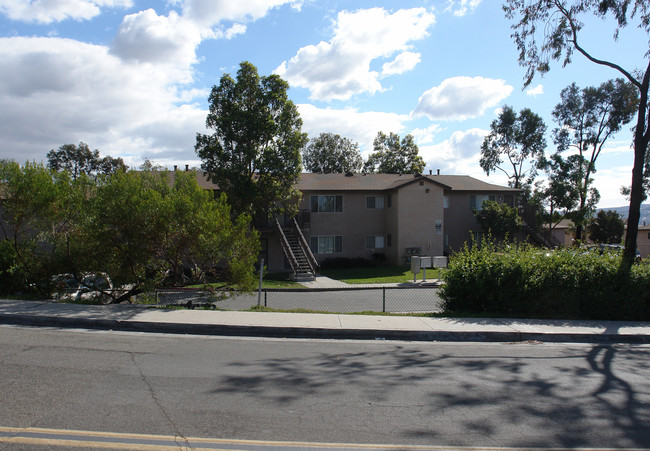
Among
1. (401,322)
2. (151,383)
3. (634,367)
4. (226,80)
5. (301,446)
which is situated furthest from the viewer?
(226,80)

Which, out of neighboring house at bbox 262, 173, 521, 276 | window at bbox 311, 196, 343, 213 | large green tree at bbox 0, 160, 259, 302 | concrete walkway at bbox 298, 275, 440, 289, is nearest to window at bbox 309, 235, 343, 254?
neighboring house at bbox 262, 173, 521, 276

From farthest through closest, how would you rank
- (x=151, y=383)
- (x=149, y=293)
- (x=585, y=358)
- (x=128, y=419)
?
(x=149, y=293)
(x=585, y=358)
(x=151, y=383)
(x=128, y=419)

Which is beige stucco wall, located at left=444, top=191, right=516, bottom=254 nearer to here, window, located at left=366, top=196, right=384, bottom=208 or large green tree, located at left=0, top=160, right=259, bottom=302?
window, located at left=366, top=196, right=384, bottom=208

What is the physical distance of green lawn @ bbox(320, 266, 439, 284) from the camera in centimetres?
2427

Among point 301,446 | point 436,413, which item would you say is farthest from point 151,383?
point 436,413

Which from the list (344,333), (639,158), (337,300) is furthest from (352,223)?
(344,333)

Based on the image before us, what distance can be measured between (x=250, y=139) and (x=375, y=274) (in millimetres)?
10731

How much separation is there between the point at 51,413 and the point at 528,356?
7.19 meters

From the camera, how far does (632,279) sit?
37.8 ft

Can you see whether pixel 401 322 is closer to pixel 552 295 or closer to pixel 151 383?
pixel 552 295

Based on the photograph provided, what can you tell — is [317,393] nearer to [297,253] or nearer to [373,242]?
[297,253]

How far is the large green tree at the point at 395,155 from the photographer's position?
54406mm

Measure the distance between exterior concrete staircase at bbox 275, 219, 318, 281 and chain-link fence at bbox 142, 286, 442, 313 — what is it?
23.1ft

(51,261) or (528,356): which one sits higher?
(51,261)
